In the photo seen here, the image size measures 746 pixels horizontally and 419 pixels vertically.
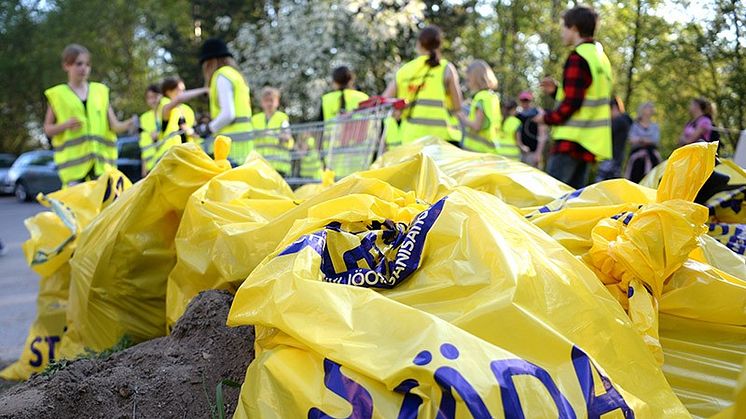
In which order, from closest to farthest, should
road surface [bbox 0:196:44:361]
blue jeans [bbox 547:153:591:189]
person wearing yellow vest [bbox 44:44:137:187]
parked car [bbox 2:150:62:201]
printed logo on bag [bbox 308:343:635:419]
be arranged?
printed logo on bag [bbox 308:343:635:419]
road surface [bbox 0:196:44:361]
blue jeans [bbox 547:153:591:189]
person wearing yellow vest [bbox 44:44:137:187]
parked car [bbox 2:150:62:201]

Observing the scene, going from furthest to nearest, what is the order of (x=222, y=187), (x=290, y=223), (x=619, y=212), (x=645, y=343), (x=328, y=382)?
(x=222, y=187) < (x=290, y=223) < (x=619, y=212) < (x=645, y=343) < (x=328, y=382)

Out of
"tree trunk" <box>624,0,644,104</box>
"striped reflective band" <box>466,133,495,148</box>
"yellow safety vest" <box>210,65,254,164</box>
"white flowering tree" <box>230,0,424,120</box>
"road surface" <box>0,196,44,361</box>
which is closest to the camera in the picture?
"road surface" <box>0,196,44,361</box>

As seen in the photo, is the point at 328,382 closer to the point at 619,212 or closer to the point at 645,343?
the point at 645,343

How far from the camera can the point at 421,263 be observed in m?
1.66

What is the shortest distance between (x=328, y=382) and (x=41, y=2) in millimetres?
27036

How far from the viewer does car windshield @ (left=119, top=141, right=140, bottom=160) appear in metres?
13.9

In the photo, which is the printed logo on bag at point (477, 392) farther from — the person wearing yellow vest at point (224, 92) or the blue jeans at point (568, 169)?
the person wearing yellow vest at point (224, 92)

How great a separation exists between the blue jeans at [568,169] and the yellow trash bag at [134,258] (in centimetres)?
242

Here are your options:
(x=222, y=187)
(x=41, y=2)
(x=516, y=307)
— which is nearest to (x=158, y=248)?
(x=222, y=187)

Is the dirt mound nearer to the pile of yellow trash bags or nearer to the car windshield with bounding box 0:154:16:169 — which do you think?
the pile of yellow trash bags

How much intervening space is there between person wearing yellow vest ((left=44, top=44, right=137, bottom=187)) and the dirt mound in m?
3.55

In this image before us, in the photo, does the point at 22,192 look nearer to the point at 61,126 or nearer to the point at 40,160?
the point at 40,160

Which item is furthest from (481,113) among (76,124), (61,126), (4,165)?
(4,165)

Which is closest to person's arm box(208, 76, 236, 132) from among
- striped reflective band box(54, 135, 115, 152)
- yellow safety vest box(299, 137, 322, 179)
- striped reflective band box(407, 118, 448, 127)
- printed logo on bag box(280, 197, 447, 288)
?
yellow safety vest box(299, 137, 322, 179)
